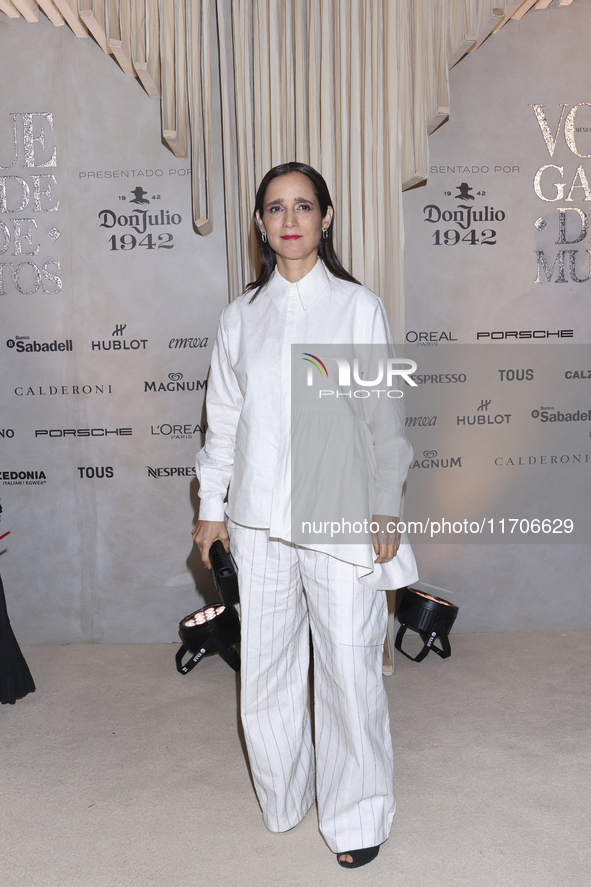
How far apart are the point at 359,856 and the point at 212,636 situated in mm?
1144

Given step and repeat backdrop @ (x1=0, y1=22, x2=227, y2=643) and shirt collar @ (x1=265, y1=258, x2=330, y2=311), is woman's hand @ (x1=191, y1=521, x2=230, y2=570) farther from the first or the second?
step and repeat backdrop @ (x1=0, y1=22, x2=227, y2=643)

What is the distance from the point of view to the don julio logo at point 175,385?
9.72ft

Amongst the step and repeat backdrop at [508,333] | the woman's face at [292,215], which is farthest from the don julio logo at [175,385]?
the woman's face at [292,215]

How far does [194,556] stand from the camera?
3021 mm

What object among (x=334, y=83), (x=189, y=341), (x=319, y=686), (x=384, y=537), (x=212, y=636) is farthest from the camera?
(x=189, y=341)

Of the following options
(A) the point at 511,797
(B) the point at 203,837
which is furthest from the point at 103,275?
(A) the point at 511,797

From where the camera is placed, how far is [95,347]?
295cm

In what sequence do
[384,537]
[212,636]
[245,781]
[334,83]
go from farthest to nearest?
[212,636]
[334,83]
[245,781]
[384,537]

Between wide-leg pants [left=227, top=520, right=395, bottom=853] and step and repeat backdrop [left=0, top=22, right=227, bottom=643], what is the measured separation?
1331 mm

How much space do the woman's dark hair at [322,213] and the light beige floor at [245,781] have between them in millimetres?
1375

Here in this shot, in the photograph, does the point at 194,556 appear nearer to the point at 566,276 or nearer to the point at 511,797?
the point at 511,797

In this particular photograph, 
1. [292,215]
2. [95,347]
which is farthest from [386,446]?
[95,347]

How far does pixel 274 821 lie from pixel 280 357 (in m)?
1.18

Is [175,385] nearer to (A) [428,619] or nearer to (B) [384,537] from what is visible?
(A) [428,619]
